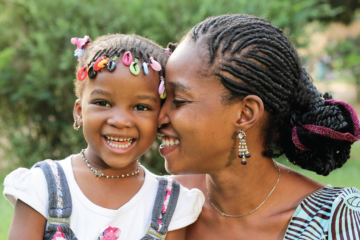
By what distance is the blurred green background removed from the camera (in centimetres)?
559

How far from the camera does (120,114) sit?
7.84 feet

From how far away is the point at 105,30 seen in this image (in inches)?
231

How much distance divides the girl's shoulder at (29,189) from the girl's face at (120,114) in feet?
1.22

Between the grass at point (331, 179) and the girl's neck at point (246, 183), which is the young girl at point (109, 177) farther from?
the grass at point (331, 179)

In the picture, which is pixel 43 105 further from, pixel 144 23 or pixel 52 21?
pixel 144 23

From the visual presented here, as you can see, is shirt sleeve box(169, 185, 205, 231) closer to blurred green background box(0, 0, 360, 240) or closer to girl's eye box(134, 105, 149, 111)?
girl's eye box(134, 105, 149, 111)

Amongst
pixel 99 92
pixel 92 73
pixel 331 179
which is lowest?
pixel 331 179

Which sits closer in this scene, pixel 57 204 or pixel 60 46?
pixel 57 204

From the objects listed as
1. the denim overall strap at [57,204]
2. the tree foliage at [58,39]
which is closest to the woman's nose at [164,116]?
the denim overall strap at [57,204]

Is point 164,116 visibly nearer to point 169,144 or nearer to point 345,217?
point 169,144

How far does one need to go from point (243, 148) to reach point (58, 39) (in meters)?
4.35

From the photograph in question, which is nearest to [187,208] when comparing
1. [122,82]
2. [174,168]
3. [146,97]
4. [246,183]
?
[174,168]

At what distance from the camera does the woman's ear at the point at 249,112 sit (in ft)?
7.72

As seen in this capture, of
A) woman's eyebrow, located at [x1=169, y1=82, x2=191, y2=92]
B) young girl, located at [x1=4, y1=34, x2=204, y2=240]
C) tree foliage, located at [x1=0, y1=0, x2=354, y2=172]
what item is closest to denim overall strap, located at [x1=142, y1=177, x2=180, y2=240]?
young girl, located at [x1=4, y1=34, x2=204, y2=240]
